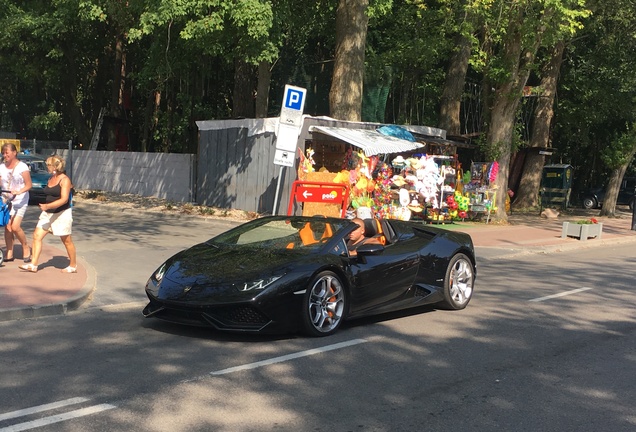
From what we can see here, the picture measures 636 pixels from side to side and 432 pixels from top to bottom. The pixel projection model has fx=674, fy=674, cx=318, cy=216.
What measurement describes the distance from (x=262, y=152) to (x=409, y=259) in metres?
12.6

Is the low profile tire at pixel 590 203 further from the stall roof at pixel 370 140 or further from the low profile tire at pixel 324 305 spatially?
the low profile tire at pixel 324 305

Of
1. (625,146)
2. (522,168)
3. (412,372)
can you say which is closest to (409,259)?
(412,372)

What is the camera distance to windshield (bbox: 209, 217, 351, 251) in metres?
7.46

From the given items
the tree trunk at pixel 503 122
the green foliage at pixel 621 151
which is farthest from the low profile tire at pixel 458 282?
the green foliage at pixel 621 151

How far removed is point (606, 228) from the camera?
78.6 ft

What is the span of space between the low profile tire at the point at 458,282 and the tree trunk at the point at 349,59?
11.8 m

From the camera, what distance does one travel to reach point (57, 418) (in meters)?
4.51

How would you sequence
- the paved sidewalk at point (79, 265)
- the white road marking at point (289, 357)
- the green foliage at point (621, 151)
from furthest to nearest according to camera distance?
the green foliage at point (621, 151), the paved sidewalk at point (79, 265), the white road marking at point (289, 357)

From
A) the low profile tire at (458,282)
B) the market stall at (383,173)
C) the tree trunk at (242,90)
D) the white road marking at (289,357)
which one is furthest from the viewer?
the tree trunk at (242,90)

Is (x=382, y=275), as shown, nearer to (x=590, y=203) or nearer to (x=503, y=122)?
(x=503, y=122)

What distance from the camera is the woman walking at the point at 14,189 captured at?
33.4 feet

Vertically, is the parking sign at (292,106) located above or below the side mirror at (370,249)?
above

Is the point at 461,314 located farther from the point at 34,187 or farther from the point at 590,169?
the point at 590,169

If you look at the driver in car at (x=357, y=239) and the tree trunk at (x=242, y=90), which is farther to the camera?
the tree trunk at (x=242, y=90)
